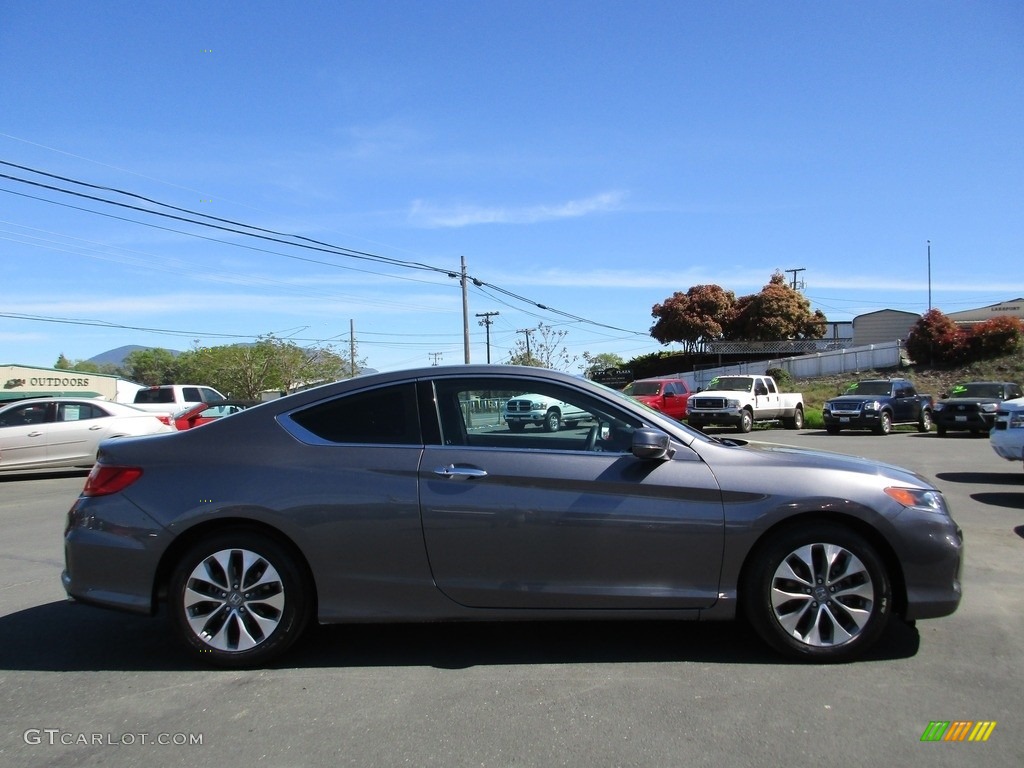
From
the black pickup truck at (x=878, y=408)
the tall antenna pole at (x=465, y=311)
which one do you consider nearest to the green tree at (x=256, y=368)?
the tall antenna pole at (x=465, y=311)

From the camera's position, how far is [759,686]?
3.90 m

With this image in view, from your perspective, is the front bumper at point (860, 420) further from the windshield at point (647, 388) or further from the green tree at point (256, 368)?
the green tree at point (256, 368)

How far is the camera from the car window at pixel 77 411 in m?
14.6

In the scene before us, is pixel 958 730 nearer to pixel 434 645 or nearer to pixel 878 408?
pixel 434 645

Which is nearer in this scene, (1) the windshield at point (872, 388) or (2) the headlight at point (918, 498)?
(2) the headlight at point (918, 498)

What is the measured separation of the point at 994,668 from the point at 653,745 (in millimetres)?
2129

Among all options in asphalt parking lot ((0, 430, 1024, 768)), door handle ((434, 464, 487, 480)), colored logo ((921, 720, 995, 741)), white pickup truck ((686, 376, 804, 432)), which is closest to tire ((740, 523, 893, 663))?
asphalt parking lot ((0, 430, 1024, 768))

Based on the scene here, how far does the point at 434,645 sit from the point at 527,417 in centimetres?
144

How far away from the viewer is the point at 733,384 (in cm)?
2728

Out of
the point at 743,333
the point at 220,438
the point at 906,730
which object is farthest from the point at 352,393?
the point at 743,333

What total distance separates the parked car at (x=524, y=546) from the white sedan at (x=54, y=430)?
1095 cm

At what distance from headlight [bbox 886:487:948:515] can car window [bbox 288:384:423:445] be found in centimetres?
258

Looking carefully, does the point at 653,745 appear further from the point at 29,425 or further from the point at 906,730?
the point at 29,425

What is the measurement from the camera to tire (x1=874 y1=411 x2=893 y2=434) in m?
23.5
